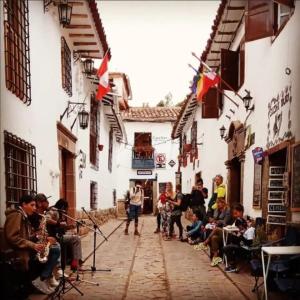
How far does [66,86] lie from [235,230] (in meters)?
5.01

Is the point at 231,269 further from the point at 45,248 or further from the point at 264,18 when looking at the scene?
the point at 264,18

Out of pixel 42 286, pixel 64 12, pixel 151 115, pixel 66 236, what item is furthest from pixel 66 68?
pixel 151 115

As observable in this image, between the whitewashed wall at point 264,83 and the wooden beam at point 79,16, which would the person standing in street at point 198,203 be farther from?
the wooden beam at point 79,16

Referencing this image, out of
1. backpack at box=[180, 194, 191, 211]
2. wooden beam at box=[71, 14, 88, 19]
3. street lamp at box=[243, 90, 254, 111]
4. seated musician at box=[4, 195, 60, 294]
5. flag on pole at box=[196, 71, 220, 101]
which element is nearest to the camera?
seated musician at box=[4, 195, 60, 294]

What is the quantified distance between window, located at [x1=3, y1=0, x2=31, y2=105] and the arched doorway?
200 inches

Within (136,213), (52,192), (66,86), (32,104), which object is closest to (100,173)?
(136,213)

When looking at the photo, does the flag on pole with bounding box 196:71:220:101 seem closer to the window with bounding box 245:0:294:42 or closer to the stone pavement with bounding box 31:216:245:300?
the window with bounding box 245:0:294:42

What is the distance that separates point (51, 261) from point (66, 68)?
6.05 metres

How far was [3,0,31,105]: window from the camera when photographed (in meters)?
6.15

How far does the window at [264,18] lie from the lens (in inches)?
299

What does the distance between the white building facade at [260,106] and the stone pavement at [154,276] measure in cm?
129

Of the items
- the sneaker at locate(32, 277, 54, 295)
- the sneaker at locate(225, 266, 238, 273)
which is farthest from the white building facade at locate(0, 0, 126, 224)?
the sneaker at locate(225, 266, 238, 273)

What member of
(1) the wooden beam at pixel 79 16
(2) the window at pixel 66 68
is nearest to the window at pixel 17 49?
(1) the wooden beam at pixel 79 16

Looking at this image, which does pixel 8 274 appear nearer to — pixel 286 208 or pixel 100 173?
pixel 286 208
